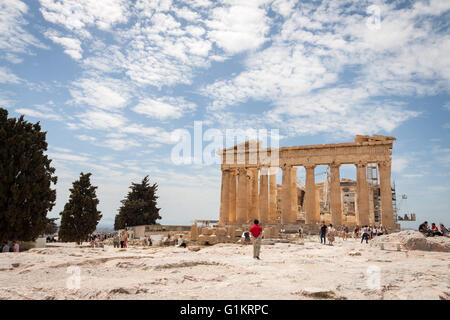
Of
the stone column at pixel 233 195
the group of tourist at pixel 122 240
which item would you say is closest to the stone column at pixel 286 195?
the stone column at pixel 233 195

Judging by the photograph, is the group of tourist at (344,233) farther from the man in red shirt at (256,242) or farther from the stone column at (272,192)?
the stone column at (272,192)

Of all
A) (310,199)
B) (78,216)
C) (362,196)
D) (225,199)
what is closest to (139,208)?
(225,199)

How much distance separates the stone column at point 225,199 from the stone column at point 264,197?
4.44 metres

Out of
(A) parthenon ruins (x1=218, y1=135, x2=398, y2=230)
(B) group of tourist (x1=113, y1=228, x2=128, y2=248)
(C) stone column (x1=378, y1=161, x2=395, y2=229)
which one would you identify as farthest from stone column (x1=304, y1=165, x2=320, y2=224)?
(B) group of tourist (x1=113, y1=228, x2=128, y2=248)

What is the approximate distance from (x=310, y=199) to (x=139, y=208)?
87.8ft

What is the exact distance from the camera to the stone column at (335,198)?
114 feet

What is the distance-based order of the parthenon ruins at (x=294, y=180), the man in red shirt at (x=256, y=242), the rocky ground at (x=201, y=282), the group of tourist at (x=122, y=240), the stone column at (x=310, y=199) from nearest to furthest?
the rocky ground at (x=201, y=282), the man in red shirt at (x=256, y=242), the group of tourist at (x=122, y=240), the parthenon ruins at (x=294, y=180), the stone column at (x=310, y=199)

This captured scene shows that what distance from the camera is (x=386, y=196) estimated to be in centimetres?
3284

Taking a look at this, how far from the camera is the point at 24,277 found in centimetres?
698

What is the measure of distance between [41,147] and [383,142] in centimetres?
3067

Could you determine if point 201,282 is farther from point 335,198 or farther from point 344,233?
point 335,198

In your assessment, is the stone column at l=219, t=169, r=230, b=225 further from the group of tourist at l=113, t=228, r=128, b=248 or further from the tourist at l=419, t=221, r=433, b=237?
the tourist at l=419, t=221, r=433, b=237
